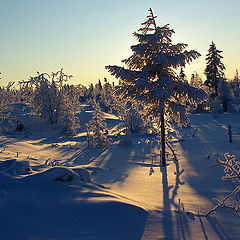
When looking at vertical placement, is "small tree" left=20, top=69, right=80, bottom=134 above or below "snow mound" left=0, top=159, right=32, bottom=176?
above

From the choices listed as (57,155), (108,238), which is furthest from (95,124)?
(108,238)

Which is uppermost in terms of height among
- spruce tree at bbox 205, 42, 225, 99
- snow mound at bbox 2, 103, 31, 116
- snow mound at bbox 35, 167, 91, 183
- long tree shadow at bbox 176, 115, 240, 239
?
spruce tree at bbox 205, 42, 225, 99

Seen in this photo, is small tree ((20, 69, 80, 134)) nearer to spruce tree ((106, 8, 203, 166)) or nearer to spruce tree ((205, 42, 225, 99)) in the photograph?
spruce tree ((106, 8, 203, 166))

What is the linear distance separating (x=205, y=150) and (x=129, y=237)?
11.5 meters

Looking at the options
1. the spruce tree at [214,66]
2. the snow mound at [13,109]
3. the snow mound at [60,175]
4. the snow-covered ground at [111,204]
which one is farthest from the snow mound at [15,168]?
the spruce tree at [214,66]

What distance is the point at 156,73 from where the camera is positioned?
34.0 ft

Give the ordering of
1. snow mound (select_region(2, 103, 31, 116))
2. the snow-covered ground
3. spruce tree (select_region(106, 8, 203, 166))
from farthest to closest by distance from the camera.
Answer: snow mound (select_region(2, 103, 31, 116)) < spruce tree (select_region(106, 8, 203, 166)) < the snow-covered ground

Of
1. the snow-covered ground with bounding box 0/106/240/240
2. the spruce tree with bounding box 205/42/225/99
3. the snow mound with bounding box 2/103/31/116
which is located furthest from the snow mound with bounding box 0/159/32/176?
the spruce tree with bounding box 205/42/225/99

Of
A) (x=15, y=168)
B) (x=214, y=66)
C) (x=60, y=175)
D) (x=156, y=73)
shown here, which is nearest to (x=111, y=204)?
(x=60, y=175)

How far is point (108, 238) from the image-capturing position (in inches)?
137

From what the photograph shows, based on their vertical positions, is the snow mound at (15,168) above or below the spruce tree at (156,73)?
below

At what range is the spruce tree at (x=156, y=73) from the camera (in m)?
9.42

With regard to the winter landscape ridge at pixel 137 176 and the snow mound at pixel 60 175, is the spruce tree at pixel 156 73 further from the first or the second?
the snow mound at pixel 60 175

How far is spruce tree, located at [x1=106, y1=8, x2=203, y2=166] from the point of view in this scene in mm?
9422
